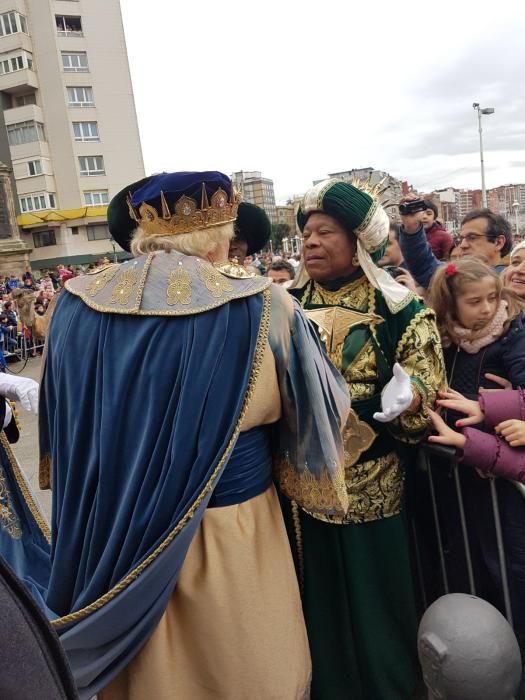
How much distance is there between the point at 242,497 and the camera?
1.52 metres

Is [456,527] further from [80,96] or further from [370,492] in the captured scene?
[80,96]

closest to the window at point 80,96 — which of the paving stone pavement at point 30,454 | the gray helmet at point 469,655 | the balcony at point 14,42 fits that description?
the balcony at point 14,42

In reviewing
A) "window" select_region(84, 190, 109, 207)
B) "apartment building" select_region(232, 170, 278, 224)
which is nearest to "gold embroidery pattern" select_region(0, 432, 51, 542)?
"window" select_region(84, 190, 109, 207)

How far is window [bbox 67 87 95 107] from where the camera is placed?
36.0m

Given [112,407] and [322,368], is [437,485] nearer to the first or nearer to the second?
[322,368]

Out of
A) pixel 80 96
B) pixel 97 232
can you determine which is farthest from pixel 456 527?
pixel 80 96

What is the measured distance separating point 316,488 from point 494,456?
72 centimetres

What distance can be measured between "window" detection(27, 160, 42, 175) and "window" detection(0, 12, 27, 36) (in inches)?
313

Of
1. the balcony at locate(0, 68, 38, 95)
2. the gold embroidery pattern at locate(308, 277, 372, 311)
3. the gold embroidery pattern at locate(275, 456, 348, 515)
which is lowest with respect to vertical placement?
the gold embroidery pattern at locate(275, 456, 348, 515)

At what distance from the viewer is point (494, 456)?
74.2 inches

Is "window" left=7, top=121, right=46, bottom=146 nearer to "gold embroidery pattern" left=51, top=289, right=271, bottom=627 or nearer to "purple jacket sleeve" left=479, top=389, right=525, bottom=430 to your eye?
"purple jacket sleeve" left=479, top=389, right=525, bottom=430

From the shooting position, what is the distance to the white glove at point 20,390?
96.8 inches

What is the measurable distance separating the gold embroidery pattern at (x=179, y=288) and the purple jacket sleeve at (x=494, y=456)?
46.3 inches

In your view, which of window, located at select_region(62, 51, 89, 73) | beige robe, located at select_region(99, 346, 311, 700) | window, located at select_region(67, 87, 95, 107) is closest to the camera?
beige robe, located at select_region(99, 346, 311, 700)
